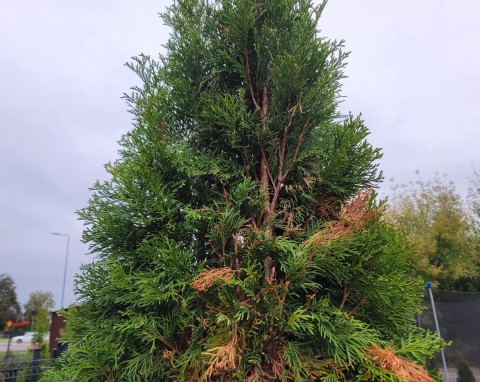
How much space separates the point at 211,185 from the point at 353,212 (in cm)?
120

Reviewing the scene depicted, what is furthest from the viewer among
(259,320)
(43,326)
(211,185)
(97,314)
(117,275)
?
(43,326)

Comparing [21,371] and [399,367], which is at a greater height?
[399,367]

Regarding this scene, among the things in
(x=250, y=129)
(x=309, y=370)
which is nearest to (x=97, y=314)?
(x=309, y=370)

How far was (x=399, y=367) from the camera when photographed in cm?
217

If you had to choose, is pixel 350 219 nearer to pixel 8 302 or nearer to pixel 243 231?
pixel 243 231

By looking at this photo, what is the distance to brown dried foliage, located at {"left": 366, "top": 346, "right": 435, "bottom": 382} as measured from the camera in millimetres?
2133

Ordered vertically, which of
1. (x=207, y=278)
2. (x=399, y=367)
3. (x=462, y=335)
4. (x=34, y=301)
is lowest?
(x=462, y=335)

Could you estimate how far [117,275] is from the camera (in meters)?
2.52

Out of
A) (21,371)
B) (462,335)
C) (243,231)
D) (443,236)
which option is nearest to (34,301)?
(21,371)

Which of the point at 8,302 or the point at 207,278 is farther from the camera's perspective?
the point at 8,302

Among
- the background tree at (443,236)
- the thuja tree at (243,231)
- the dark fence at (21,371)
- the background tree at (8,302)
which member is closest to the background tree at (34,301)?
the background tree at (8,302)

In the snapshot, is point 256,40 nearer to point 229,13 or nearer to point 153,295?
point 229,13

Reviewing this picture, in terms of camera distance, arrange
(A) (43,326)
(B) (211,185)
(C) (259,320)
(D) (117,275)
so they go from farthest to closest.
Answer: (A) (43,326) < (B) (211,185) < (D) (117,275) < (C) (259,320)

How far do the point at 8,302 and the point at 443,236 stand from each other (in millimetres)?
58315
